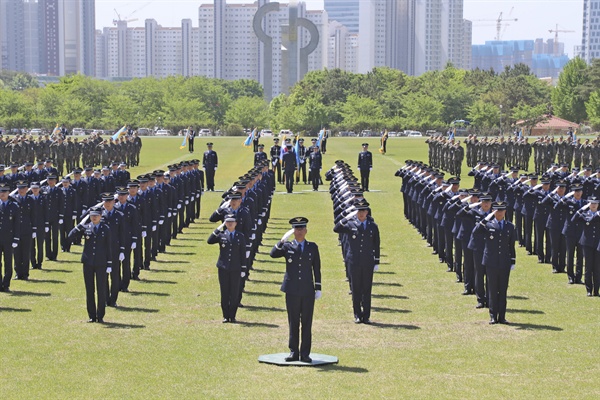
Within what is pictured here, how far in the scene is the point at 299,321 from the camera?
12.7 m

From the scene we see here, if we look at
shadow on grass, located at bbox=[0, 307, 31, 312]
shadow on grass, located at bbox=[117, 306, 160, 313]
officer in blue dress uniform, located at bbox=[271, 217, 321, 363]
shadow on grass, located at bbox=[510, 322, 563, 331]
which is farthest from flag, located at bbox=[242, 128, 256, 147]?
officer in blue dress uniform, located at bbox=[271, 217, 321, 363]

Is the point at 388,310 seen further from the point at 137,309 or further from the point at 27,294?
the point at 27,294

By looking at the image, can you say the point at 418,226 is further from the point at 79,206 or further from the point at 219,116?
the point at 219,116

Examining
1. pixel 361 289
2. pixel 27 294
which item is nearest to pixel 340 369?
pixel 361 289

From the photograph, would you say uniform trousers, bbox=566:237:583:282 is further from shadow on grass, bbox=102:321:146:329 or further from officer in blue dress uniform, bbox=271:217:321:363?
shadow on grass, bbox=102:321:146:329

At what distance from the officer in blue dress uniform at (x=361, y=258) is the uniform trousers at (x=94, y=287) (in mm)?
3377

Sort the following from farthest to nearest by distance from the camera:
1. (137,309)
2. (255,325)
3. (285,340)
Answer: (137,309) < (255,325) < (285,340)

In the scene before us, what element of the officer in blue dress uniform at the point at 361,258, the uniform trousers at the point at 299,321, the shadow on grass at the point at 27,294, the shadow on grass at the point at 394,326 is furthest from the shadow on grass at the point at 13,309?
the shadow on grass at the point at 394,326

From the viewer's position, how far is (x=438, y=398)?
11.0 meters

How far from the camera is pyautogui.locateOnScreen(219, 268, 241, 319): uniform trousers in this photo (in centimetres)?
1468

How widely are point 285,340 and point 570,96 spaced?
106 meters

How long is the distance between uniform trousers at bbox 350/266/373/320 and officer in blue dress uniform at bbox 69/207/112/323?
350 centimetres

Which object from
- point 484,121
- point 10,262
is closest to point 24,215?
point 10,262

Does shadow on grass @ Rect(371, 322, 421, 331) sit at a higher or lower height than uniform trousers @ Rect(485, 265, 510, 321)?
lower
